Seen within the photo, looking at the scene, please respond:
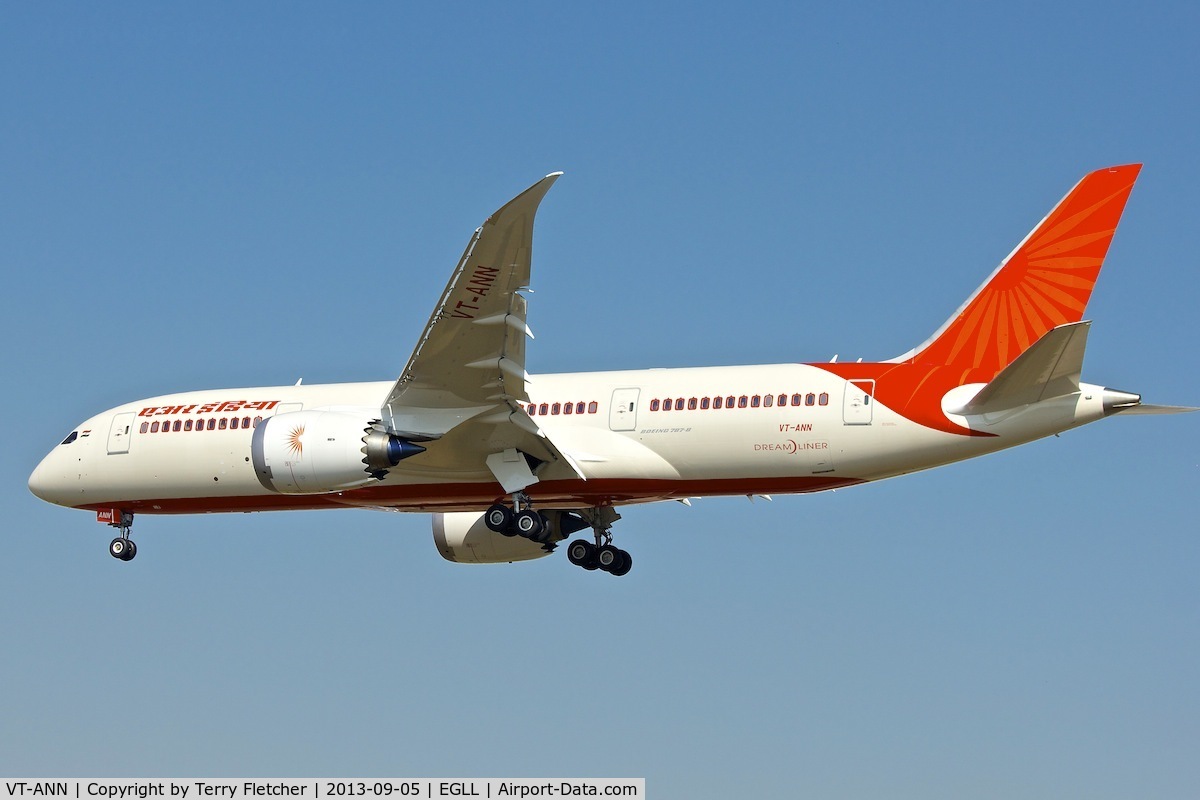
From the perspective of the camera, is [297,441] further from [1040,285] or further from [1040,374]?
[1040,285]

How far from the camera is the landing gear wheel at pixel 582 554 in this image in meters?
35.4

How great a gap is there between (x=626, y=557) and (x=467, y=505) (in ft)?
12.2

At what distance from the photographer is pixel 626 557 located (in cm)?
3547

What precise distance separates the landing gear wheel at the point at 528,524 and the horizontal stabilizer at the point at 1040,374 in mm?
8063

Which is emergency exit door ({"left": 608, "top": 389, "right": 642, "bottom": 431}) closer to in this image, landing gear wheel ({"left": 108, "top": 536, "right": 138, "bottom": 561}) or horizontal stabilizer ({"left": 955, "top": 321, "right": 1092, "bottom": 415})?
horizontal stabilizer ({"left": 955, "top": 321, "right": 1092, "bottom": 415})

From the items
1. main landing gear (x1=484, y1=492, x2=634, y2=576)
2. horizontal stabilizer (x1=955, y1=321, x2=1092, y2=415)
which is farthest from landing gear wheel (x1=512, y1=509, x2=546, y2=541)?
horizontal stabilizer (x1=955, y1=321, x2=1092, y2=415)

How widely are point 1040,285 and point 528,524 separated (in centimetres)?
1028

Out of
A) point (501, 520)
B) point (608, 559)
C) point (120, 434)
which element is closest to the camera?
point (501, 520)

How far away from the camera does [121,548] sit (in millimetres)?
35844

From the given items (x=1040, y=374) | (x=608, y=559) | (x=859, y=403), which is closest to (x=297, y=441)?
(x=608, y=559)

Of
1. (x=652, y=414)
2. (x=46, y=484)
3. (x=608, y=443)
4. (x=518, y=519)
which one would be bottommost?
(x=518, y=519)

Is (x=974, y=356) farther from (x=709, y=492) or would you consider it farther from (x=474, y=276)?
(x=474, y=276)

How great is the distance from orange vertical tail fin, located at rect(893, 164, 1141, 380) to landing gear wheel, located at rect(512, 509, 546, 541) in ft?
24.7

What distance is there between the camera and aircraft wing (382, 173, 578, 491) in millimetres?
26875
